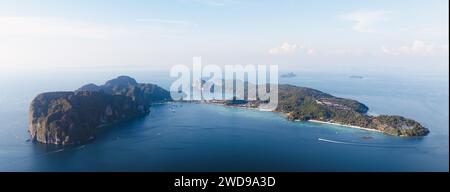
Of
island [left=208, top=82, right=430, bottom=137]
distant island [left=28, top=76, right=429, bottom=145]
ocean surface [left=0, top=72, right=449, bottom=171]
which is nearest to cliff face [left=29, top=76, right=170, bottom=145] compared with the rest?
distant island [left=28, top=76, right=429, bottom=145]

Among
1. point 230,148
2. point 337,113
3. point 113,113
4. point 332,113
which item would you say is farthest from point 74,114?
point 337,113

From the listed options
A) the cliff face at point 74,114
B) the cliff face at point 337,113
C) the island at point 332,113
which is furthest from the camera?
the island at point 332,113

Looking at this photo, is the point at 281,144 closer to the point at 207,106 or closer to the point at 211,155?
the point at 211,155

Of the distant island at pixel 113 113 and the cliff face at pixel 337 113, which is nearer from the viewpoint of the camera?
the distant island at pixel 113 113

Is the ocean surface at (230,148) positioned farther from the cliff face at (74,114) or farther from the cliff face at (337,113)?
the cliff face at (337,113)

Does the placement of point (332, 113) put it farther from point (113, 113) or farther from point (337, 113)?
point (113, 113)

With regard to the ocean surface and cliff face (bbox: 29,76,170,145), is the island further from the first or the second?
cliff face (bbox: 29,76,170,145)

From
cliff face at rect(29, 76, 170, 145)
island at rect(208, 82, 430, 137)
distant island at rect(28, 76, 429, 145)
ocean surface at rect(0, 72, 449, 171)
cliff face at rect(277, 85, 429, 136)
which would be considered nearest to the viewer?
ocean surface at rect(0, 72, 449, 171)

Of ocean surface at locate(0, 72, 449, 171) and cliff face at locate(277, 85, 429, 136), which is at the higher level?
cliff face at locate(277, 85, 429, 136)

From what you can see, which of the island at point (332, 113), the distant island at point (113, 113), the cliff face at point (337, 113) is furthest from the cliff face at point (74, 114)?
the cliff face at point (337, 113)
